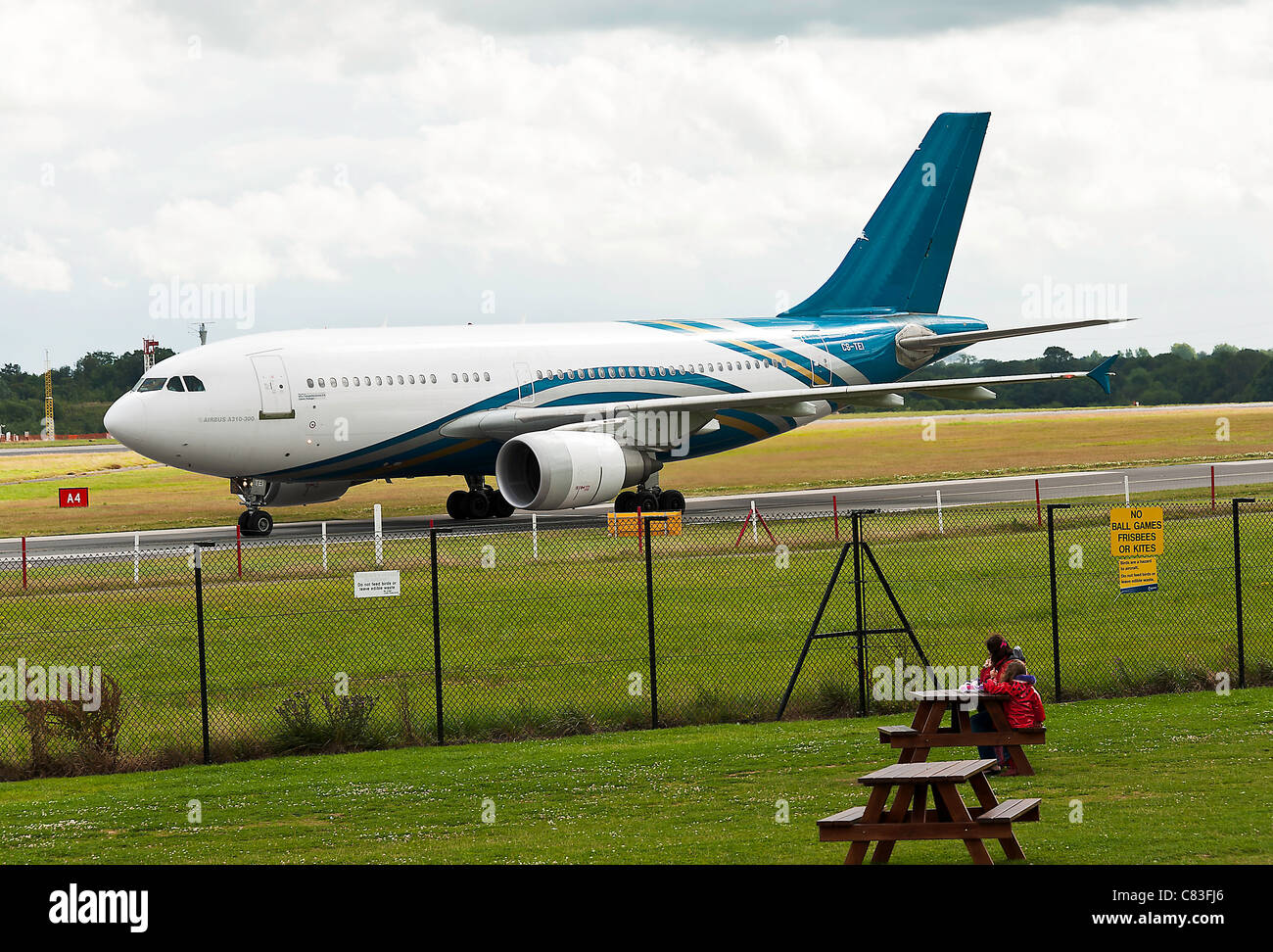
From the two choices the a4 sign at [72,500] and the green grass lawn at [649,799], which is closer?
the green grass lawn at [649,799]

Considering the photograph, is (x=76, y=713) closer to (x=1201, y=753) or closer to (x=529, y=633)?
(x=529, y=633)

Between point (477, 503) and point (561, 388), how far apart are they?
3625mm

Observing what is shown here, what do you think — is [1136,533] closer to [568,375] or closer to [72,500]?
[568,375]

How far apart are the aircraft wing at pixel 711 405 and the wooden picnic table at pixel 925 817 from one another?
24.5 metres

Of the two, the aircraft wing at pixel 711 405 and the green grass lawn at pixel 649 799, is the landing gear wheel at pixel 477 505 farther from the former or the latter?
the green grass lawn at pixel 649 799

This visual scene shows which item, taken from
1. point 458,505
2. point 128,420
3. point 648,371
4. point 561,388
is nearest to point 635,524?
point 561,388

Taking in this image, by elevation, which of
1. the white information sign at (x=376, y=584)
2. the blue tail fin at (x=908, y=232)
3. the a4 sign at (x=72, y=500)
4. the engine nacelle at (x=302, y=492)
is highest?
the blue tail fin at (x=908, y=232)

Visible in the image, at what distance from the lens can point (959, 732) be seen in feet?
46.6

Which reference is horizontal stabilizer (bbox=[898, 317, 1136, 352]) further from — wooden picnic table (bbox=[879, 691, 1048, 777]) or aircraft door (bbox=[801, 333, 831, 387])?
wooden picnic table (bbox=[879, 691, 1048, 777])

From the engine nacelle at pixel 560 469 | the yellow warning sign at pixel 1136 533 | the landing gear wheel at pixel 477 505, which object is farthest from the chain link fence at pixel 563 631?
the landing gear wheel at pixel 477 505

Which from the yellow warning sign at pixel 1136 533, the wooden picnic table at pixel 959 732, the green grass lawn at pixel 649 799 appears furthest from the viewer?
the yellow warning sign at pixel 1136 533

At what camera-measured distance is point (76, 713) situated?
56.1 ft

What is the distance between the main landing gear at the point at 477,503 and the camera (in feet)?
132
